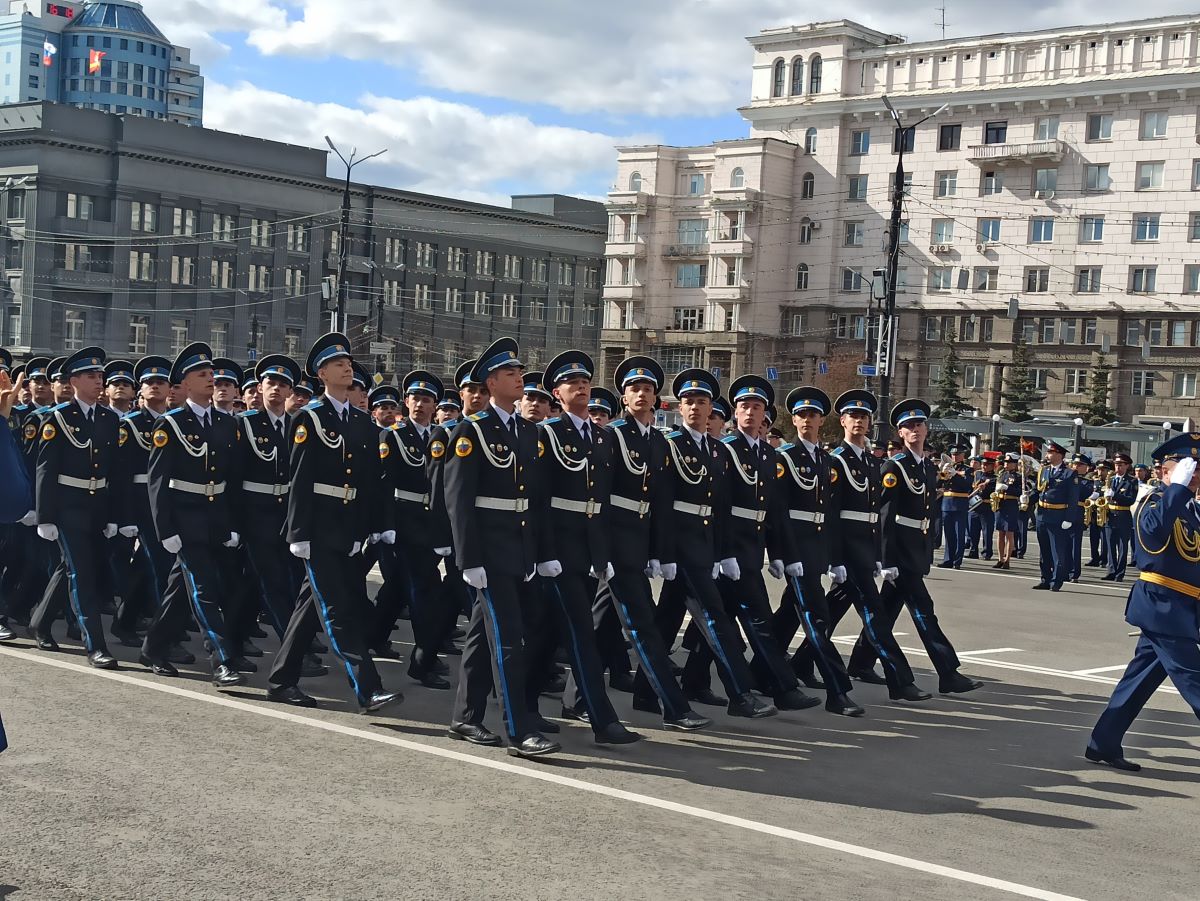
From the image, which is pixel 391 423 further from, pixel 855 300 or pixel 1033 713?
pixel 855 300

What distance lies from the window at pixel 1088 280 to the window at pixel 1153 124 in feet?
21.5

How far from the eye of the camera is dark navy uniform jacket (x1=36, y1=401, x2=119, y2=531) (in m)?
10.6

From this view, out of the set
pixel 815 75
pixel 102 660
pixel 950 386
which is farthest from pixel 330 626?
pixel 815 75

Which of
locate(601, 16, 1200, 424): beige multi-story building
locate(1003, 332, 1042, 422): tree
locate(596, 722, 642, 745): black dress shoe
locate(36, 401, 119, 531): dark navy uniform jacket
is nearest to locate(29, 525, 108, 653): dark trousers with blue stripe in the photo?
locate(36, 401, 119, 531): dark navy uniform jacket

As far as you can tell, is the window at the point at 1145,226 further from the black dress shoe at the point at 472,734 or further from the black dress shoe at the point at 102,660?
the black dress shoe at the point at 472,734

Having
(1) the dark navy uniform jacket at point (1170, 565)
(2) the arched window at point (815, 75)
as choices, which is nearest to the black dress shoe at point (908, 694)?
(1) the dark navy uniform jacket at point (1170, 565)

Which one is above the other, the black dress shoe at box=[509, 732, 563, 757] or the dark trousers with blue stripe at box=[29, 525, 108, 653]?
the dark trousers with blue stripe at box=[29, 525, 108, 653]

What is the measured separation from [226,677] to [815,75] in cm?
7635

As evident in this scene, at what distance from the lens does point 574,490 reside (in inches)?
343

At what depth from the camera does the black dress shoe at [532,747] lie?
8.04 meters

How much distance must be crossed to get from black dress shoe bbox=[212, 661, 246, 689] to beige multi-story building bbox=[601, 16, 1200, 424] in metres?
59.9

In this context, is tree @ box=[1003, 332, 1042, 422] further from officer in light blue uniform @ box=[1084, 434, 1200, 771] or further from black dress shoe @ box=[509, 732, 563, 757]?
black dress shoe @ box=[509, 732, 563, 757]

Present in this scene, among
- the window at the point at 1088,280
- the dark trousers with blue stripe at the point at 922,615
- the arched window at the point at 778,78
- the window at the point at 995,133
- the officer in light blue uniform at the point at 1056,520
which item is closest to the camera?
the dark trousers with blue stripe at the point at 922,615

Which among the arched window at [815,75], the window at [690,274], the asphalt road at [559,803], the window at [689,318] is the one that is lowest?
the asphalt road at [559,803]
